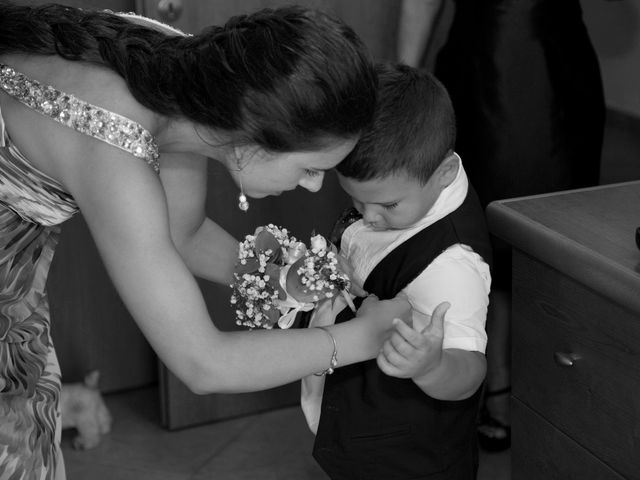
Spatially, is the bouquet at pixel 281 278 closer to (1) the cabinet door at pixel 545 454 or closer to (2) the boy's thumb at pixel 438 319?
(2) the boy's thumb at pixel 438 319

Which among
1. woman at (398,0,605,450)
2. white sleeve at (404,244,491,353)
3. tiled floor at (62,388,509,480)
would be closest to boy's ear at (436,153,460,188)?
white sleeve at (404,244,491,353)

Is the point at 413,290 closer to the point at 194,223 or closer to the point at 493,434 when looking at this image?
the point at 194,223

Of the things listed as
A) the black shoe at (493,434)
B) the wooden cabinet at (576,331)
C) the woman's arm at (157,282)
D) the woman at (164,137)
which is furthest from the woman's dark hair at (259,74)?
the black shoe at (493,434)

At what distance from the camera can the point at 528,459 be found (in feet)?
6.19

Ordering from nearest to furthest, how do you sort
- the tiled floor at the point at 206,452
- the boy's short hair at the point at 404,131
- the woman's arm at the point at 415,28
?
the boy's short hair at the point at 404,131 < the woman's arm at the point at 415,28 < the tiled floor at the point at 206,452

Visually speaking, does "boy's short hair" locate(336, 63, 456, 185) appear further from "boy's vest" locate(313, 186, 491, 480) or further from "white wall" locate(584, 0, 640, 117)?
"white wall" locate(584, 0, 640, 117)

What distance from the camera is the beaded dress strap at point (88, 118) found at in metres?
1.46

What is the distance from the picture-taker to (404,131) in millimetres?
1676

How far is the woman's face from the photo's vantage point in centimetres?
151

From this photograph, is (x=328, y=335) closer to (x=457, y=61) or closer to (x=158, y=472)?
(x=457, y=61)

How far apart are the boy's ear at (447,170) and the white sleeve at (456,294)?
0.11 m

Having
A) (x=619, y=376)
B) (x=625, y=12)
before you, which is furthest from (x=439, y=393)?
(x=625, y=12)

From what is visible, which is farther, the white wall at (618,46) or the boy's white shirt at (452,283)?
the white wall at (618,46)

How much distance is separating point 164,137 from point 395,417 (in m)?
0.63
